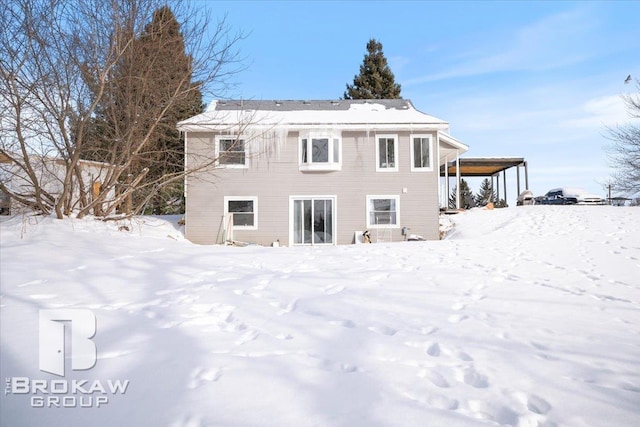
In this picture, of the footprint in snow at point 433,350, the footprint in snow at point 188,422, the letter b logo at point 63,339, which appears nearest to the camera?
the footprint in snow at point 188,422

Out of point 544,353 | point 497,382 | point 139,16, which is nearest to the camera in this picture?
point 497,382

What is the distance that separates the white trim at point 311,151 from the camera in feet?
44.1

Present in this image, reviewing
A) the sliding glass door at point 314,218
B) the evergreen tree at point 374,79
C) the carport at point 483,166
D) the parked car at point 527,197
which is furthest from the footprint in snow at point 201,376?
the evergreen tree at point 374,79

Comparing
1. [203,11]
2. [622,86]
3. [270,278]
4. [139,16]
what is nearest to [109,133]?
[139,16]

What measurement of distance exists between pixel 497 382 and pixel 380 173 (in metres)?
11.5

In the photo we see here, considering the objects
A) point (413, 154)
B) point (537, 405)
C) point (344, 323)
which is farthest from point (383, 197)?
point (537, 405)

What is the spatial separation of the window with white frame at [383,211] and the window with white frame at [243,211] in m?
3.95

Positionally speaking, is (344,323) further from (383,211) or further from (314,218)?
(383,211)

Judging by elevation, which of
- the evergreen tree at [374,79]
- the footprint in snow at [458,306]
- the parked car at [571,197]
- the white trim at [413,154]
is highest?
the evergreen tree at [374,79]

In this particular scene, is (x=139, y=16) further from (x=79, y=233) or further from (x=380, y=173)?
(x=380, y=173)

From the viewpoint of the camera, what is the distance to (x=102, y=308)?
386cm

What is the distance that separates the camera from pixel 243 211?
13.5 metres

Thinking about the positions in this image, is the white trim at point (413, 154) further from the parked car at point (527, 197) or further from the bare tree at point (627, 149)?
the bare tree at point (627, 149)

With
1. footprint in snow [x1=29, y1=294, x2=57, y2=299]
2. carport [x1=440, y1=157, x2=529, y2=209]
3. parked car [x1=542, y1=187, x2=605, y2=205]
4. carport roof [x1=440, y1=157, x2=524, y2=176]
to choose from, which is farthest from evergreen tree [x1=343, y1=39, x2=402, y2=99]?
footprint in snow [x1=29, y1=294, x2=57, y2=299]
